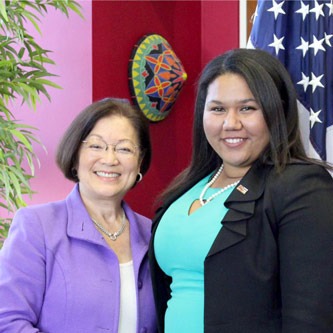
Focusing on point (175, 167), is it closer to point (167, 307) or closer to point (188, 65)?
point (188, 65)

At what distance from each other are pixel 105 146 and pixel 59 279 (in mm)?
436

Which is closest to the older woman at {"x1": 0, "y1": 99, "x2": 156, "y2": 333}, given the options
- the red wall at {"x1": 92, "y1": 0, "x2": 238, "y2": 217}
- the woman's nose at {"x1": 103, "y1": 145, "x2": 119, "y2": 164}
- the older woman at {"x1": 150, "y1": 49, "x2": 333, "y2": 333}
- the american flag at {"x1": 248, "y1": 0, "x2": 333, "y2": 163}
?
the woman's nose at {"x1": 103, "y1": 145, "x2": 119, "y2": 164}

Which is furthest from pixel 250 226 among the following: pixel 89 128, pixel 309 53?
pixel 309 53

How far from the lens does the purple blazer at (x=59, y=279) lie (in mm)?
1753

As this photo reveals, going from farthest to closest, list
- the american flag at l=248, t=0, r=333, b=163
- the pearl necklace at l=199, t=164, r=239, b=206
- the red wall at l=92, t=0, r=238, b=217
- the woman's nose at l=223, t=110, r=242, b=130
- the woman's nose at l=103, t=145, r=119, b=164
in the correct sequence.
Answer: the red wall at l=92, t=0, r=238, b=217 < the american flag at l=248, t=0, r=333, b=163 < the woman's nose at l=103, t=145, r=119, b=164 < the pearl necklace at l=199, t=164, r=239, b=206 < the woman's nose at l=223, t=110, r=242, b=130

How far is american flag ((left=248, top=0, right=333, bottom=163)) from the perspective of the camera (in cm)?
244

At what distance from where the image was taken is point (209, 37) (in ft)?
13.0

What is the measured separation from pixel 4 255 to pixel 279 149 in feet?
2.67

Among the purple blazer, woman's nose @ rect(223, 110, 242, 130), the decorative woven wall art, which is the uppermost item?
the decorative woven wall art

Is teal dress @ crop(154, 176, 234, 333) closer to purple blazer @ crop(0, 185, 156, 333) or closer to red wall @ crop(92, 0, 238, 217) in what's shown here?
purple blazer @ crop(0, 185, 156, 333)

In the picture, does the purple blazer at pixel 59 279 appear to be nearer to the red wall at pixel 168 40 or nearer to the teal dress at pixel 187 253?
the teal dress at pixel 187 253

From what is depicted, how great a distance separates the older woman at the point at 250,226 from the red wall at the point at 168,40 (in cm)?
158

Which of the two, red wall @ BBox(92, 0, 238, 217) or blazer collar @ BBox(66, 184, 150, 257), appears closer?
blazer collar @ BBox(66, 184, 150, 257)

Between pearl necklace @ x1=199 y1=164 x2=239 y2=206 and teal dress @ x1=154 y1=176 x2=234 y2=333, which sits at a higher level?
pearl necklace @ x1=199 y1=164 x2=239 y2=206
